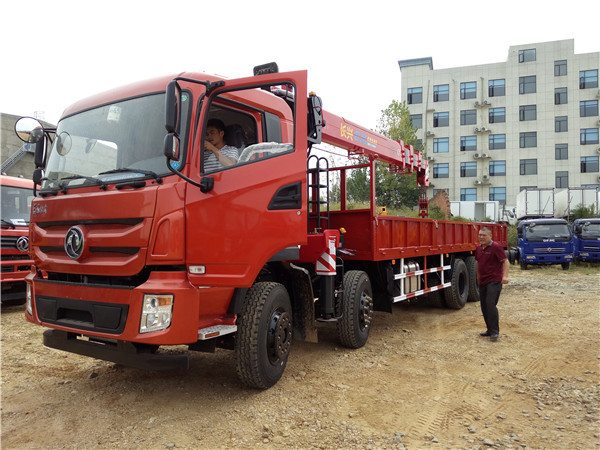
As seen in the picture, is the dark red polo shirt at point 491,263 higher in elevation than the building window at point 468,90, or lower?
lower

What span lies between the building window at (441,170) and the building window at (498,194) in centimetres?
412

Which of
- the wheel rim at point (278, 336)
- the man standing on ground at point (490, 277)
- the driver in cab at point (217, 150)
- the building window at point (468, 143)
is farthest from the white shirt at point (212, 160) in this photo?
the building window at point (468, 143)

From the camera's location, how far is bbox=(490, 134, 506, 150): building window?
3797cm

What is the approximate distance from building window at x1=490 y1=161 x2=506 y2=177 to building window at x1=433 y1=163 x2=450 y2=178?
3675 mm

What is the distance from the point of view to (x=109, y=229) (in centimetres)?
333

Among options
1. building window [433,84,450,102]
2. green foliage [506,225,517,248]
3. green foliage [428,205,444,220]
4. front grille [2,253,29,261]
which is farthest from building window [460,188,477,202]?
front grille [2,253,29,261]

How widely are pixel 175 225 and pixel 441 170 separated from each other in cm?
3923

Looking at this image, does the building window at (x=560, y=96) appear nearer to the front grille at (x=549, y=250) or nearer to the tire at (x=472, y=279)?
the front grille at (x=549, y=250)

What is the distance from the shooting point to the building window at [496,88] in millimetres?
37938

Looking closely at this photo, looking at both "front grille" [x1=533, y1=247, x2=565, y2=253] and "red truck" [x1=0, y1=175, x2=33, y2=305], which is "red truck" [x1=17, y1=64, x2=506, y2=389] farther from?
"front grille" [x1=533, y1=247, x2=565, y2=253]

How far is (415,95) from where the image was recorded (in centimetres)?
3994

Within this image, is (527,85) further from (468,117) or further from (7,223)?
(7,223)

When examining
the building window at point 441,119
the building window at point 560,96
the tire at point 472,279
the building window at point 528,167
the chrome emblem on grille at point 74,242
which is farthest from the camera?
the building window at point 441,119

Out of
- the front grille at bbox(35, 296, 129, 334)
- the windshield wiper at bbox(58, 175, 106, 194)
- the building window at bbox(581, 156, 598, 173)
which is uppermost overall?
the building window at bbox(581, 156, 598, 173)
